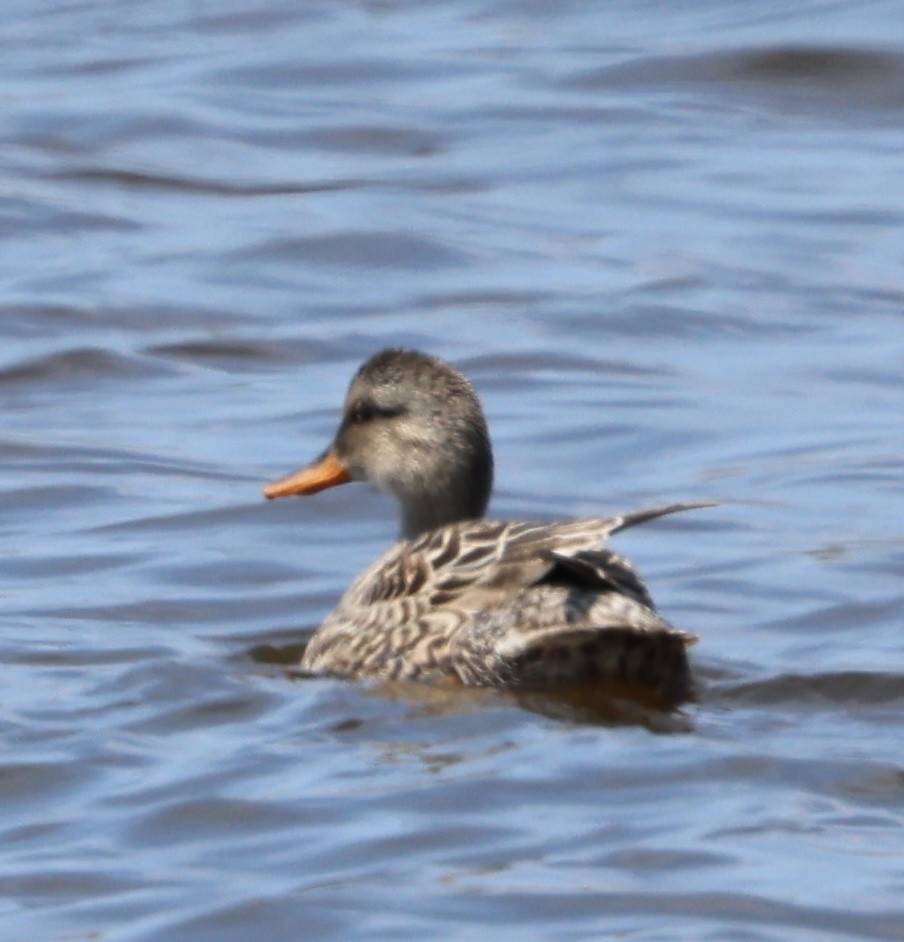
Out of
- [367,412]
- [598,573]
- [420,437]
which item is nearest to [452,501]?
[420,437]

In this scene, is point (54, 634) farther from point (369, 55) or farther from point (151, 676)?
point (369, 55)

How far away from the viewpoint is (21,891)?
748cm

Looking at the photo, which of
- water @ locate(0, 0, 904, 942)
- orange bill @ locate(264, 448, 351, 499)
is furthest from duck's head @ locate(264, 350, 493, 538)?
water @ locate(0, 0, 904, 942)

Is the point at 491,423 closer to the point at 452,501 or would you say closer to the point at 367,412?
the point at 367,412

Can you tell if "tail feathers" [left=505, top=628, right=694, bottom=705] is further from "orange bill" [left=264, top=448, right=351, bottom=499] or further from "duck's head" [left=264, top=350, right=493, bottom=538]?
"orange bill" [left=264, top=448, right=351, bottom=499]

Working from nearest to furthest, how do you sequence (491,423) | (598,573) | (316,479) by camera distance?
(598,573) < (316,479) < (491,423)

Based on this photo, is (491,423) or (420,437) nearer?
(420,437)

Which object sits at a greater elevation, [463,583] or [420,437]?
[420,437]

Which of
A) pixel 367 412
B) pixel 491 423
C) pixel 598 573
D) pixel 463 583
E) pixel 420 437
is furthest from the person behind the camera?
pixel 491 423

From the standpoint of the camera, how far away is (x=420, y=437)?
10.2 m

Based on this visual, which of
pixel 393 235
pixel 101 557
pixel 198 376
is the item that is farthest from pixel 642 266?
pixel 101 557

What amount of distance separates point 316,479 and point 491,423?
326 centimetres

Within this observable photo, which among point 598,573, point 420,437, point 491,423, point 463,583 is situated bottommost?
point 491,423

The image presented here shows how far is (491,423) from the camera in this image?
45.8 ft
